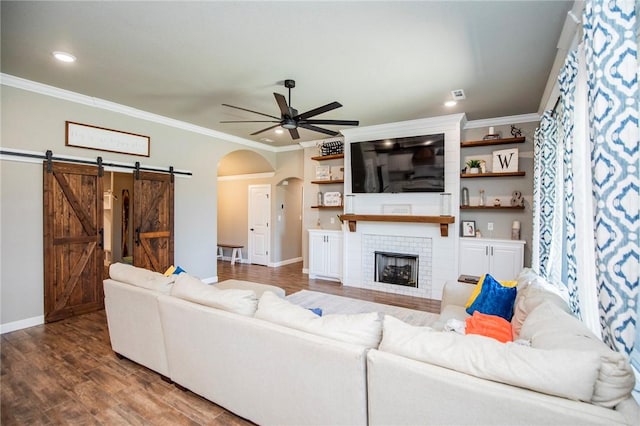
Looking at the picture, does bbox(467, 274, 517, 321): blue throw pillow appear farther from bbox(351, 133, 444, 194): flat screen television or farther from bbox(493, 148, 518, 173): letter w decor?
bbox(493, 148, 518, 173): letter w decor

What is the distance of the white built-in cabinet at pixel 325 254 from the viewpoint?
598cm

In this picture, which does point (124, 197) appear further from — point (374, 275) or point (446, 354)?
→ point (446, 354)

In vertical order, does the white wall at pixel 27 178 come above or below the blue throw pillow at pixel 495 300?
above

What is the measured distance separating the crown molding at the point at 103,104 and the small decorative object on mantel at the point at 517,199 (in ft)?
16.2

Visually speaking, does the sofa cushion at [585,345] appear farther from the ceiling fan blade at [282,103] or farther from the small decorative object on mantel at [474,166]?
the small decorative object on mantel at [474,166]

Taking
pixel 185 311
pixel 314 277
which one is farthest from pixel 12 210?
pixel 314 277

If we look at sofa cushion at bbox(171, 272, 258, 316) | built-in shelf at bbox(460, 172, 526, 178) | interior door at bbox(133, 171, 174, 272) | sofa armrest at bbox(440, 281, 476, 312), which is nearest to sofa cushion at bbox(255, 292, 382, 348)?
sofa cushion at bbox(171, 272, 258, 316)

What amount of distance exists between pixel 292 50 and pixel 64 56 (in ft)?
7.21

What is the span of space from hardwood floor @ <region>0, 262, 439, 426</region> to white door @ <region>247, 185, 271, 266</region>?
4277 millimetres

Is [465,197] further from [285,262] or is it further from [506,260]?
[285,262]

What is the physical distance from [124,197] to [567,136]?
7462 millimetres

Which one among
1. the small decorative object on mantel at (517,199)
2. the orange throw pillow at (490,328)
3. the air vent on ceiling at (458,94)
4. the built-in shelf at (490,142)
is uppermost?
the air vent on ceiling at (458,94)

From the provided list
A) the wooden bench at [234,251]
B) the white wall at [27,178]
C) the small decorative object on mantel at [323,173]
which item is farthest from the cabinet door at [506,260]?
the wooden bench at [234,251]

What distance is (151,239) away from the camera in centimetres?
480
